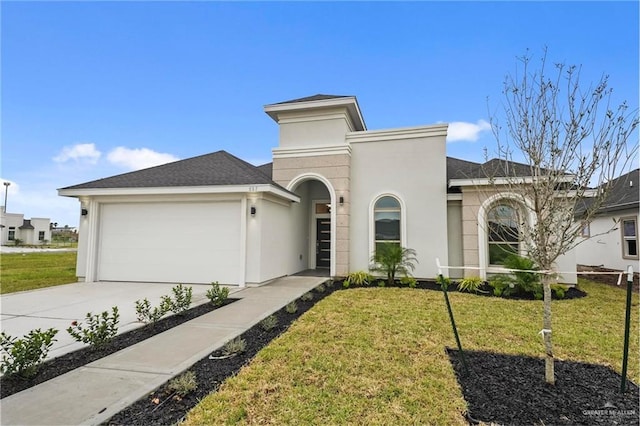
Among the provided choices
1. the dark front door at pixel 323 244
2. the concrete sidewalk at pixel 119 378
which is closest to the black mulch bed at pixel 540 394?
the concrete sidewalk at pixel 119 378

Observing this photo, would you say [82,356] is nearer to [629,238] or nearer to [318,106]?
[318,106]

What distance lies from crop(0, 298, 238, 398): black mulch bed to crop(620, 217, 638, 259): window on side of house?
16.2 meters

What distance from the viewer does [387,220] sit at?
1127 cm

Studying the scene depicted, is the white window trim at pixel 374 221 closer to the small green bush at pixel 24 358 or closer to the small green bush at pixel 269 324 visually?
the small green bush at pixel 269 324

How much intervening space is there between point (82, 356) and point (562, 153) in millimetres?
6489

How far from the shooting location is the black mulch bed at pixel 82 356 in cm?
339

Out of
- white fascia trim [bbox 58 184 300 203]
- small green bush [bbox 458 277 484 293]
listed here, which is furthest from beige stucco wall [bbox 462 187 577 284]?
white fascia trim [bbox 58 184 300 203]

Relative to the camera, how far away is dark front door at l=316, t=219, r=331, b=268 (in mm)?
14016

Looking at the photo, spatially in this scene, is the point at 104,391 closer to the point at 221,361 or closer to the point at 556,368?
the point at 221,361

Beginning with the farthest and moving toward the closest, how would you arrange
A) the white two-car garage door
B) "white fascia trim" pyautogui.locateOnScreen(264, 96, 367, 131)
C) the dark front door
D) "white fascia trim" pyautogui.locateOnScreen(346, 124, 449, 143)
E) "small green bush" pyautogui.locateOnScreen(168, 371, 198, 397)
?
the dark front door
"white fascia trim" pyautogui.locateOnScreen(264, 96, 367, 131)
"white fascia trim" pyautogui.locateOnScreen(346, 124, 449, 143)
the white two-car garage door
"small green bush" pyautogui.locateOnScreen(168, 371, 198, 397)

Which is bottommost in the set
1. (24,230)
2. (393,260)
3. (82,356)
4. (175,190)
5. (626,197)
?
(82,356)

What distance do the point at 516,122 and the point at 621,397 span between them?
10.4 feet

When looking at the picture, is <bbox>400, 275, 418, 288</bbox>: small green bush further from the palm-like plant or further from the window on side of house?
the window on side of house

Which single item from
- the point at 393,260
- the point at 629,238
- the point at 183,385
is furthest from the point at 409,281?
the point at 629,238
